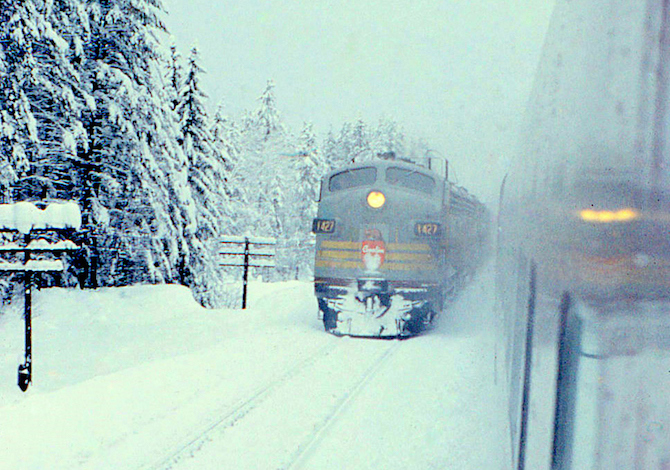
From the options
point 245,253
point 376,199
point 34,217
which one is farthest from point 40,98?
point 376,199

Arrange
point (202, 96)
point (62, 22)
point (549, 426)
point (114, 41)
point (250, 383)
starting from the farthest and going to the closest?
point (202, 96) < point (114, 41) < point (62, 22) < point (250, 383) < point (549, 426)

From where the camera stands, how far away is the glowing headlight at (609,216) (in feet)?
3.32

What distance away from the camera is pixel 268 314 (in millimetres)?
11781

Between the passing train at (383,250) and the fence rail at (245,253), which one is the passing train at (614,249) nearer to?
the passing train at (383,250)

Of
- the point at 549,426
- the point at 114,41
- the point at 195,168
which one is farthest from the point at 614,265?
the point at 195,168

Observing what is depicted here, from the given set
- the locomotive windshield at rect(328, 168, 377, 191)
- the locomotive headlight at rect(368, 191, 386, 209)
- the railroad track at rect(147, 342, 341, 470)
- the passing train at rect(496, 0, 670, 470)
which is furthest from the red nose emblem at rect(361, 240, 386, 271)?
the passing train at rect(496, 0, 670, 470)

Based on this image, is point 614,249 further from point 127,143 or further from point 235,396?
point 127,143

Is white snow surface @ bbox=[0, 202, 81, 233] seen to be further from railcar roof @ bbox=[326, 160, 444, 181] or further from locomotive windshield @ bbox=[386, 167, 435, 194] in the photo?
locomotive windshield @ bbox=[386, 167, 435, 194]

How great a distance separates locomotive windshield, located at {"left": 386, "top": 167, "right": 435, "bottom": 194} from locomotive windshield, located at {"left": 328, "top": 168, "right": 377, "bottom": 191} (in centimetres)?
34

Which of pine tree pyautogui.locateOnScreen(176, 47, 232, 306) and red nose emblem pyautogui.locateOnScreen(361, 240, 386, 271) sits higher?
pine tree pyautogui.locateOnScreen(176, 47, 232, 306)

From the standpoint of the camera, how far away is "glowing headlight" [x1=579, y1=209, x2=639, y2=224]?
1.01m

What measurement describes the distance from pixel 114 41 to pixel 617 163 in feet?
47.2

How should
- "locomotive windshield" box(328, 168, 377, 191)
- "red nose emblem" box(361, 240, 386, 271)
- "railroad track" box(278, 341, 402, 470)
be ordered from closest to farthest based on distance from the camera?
"railroad track" box(278, 341, 402, 470)
"red nose emblem" box(361, 240, 386, 271)
"locomotive windshield" box(328, 168, 377, 191)

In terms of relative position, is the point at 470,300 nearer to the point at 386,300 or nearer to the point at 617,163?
the point at 386,300
